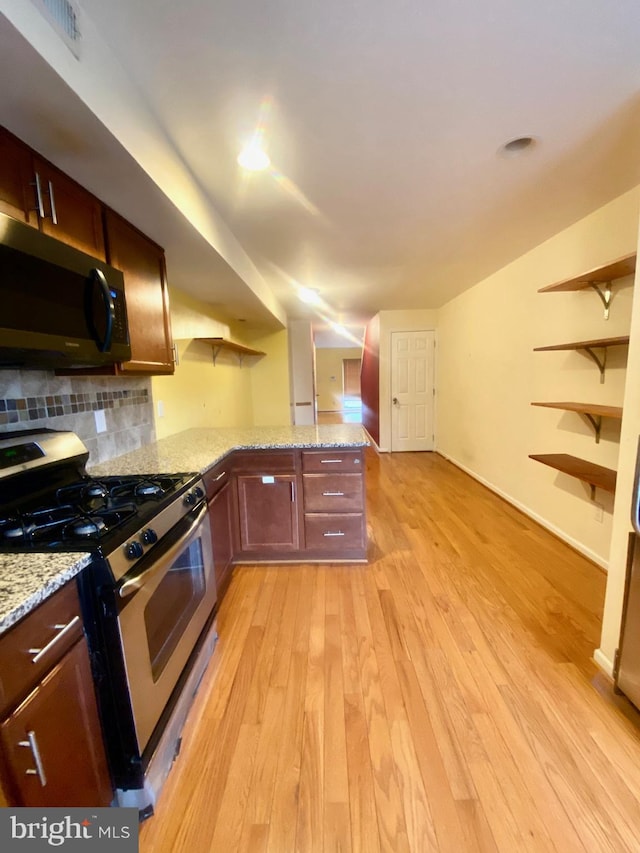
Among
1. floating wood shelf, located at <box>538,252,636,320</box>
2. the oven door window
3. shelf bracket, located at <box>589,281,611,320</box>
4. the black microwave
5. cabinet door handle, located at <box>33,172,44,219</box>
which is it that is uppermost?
cabinet door handle, located at <box>33,172,44,219</box>

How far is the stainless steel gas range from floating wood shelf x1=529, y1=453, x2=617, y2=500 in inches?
88.2

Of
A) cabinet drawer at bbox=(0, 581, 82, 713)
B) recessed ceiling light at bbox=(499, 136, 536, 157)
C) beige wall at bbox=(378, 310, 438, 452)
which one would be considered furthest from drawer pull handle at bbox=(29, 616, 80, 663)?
beige wall at bbox=(378, 310, 438, 452)

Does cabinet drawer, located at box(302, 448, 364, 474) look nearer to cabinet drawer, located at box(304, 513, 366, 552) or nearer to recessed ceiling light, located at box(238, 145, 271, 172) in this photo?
cabinet drawer, located at box(304, 513, 366, 552)

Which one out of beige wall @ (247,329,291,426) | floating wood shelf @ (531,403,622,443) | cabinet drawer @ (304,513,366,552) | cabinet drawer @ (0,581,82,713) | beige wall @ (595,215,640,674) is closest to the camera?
cabinet drawer @ (0,581,82,713)

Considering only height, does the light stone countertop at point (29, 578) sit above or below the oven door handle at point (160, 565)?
above

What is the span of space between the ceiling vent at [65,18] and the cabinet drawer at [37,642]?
4.67ft

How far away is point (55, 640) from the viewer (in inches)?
32.4

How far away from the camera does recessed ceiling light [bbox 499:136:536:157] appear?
159 cm

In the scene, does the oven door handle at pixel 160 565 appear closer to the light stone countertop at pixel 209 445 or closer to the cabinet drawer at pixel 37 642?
the cabinet drawer at pixel 37 642

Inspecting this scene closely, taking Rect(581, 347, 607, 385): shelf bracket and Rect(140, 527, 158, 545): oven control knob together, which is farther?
Rect(581, 347, 607, 385): shelf bracket

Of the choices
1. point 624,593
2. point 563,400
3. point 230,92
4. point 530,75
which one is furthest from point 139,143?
point 563,400

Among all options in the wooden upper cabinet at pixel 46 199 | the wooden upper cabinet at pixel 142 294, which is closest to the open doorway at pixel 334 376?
the wooden upper cabinet at pixel 142 294

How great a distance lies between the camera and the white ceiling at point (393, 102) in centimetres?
104

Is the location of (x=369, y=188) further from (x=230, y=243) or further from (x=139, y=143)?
(x=139, y=143)
